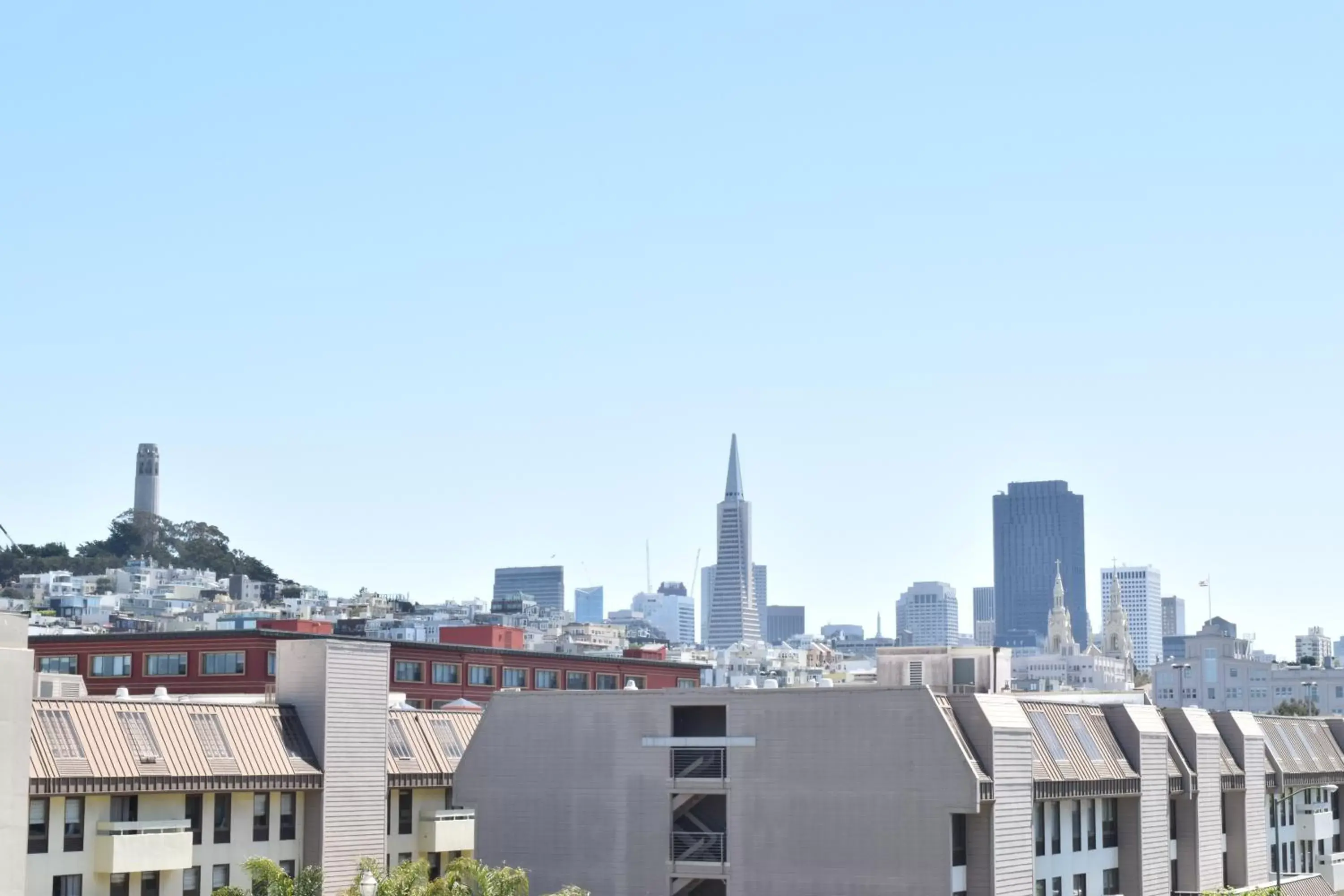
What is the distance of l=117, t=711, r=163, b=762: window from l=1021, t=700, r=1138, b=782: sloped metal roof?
33114 millimetres

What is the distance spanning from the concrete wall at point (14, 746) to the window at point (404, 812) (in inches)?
1202

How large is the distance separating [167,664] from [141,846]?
6260 centimetres

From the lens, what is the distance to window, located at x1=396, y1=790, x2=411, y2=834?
82.1 metres

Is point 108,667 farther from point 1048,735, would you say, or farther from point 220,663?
point 1048,735

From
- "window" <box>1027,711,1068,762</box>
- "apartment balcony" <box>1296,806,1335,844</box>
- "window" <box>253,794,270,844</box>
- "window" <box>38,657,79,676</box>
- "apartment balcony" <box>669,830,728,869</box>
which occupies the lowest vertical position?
"apartment balcony" <box>1296,806,1335,844</box>

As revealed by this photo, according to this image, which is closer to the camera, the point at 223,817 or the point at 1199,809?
the point at 223,817

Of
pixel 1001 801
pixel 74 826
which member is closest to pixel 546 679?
pixel 1001 801

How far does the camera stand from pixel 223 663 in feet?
415

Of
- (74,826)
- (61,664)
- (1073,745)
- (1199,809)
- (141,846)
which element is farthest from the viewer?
(61,664)

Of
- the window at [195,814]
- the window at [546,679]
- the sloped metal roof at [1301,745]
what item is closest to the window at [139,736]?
the window at [195,814]

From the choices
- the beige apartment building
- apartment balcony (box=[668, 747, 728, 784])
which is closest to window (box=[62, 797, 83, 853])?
the beige apartment building

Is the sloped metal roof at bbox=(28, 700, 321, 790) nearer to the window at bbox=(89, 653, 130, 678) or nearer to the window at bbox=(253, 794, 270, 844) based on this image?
the window at bbox=(253, 794, 270, 844)

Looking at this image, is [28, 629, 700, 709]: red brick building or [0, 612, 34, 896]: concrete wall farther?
[28, 629, 700, 709]: red brick building

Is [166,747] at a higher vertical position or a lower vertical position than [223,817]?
higher
